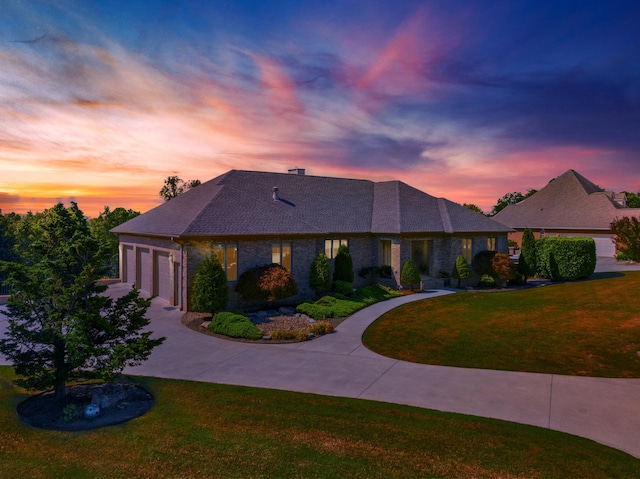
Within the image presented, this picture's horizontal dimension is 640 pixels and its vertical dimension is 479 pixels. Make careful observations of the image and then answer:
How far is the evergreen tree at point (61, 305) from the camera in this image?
9719 millimetres

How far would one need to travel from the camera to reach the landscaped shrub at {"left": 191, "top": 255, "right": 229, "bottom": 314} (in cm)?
1958

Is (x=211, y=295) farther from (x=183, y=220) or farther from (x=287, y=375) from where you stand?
(x=287, y=375)

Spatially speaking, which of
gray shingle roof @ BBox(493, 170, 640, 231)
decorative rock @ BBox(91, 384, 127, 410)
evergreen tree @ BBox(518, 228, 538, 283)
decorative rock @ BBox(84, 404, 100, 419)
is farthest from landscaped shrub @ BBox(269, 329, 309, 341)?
gray shingle roof @ BBox(493, 170, 640, 231)

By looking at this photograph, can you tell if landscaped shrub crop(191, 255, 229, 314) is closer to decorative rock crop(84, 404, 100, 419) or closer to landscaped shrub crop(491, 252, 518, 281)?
decorative rock crop(84, 404, 100, 419)

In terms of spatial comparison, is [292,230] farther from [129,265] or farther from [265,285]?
[129,265]

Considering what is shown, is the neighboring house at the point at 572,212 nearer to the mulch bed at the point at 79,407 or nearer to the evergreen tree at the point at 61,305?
the mulch bed at the point at 79,407

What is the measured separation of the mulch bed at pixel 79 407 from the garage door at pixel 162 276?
1245cm

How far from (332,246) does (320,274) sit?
13.5 ft

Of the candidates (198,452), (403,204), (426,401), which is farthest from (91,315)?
(403,204)

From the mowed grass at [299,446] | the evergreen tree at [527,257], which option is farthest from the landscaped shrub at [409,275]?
the mowed grass at [299,446]

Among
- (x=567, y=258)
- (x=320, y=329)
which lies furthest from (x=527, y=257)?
(x=320, y=329)

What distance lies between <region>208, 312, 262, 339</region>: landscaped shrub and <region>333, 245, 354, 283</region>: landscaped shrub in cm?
940

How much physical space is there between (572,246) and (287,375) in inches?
1187

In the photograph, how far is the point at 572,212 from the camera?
173 feet
